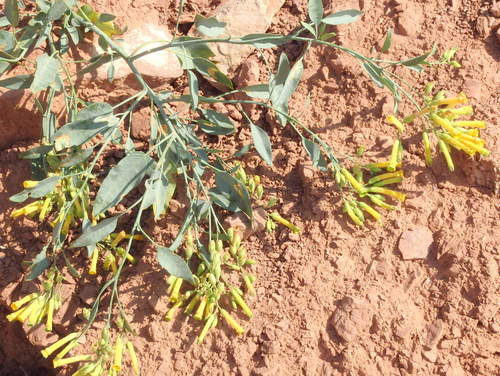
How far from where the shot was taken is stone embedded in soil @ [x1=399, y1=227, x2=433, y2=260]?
2734 mm

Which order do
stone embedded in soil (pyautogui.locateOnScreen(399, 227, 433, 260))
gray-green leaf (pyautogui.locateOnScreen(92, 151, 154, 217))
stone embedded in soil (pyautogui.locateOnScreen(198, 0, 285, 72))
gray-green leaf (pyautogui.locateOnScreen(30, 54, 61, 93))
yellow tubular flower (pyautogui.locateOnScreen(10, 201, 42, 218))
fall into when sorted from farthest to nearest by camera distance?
1. stone embedded in soil (pyautogui.locateOnScreen(198, 0, 285, 72))
2. yellow tubular flower (pyautogui.locateOnScreen(10, 201, 42, 218))
3. stone embedded in soil (pyautogui.locateOnScreen(399, 227, 433, 260))
4. gray-green leaf (pyautogui.locateOnScreen(30, 54, 61, 93))
5. gray-green leaf (pyautogui.locateOnScreen(92, 151, 154, 217))

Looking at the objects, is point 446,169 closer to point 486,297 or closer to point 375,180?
point 375,180

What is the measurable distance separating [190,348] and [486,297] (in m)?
1.33

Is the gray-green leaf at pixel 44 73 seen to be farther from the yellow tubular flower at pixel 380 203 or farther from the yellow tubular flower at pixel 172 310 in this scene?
the yellow tubular flower at pixel 380 203

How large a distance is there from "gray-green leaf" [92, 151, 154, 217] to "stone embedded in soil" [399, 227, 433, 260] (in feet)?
3.95

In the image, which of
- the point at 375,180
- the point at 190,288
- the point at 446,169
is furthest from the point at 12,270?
the point at 446,169

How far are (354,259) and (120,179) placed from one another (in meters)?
1.13

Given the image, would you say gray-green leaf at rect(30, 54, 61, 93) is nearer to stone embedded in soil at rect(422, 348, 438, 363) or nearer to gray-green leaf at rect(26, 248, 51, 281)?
gray-green leaf at rect(26, 248, 51, 281)

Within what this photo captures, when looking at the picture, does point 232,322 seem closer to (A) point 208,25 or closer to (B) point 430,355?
(B) point 430,355

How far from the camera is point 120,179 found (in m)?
2.38

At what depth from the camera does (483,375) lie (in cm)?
249

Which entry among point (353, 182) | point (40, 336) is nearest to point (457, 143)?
point (353, 182)

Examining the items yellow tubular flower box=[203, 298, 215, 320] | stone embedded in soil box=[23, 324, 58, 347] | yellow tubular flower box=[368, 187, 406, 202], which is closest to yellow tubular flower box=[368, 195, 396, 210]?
yellow tubular flower box=[368, 187, 406, 202]

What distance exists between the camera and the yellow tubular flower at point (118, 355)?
2.58 metres
